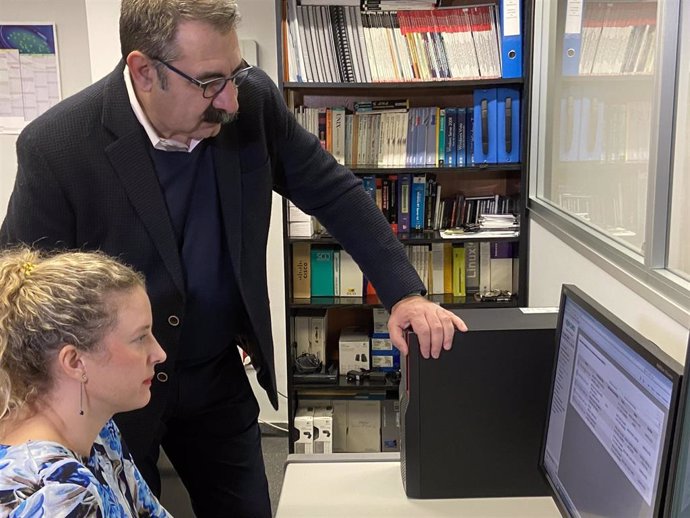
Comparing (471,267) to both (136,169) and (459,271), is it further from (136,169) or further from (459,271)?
(136,169)

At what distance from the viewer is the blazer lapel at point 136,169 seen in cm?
146

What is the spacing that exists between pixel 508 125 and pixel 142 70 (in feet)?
5.80

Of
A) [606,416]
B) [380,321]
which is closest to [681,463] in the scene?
[606,416]

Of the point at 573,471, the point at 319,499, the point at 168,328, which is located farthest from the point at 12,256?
the point at 573,471

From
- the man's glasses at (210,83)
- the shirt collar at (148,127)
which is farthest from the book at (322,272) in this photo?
the man's glasses at (210,83)

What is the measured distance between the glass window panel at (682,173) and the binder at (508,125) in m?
1.31

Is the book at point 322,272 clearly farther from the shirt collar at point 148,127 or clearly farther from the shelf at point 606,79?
the shirt collar at point 148,127

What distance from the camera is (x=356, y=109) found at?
2990mm

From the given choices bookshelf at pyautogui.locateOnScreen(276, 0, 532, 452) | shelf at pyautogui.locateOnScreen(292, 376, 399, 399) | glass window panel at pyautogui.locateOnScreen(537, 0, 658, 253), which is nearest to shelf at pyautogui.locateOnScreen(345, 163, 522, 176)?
bookshelf at pyautogui.locateOnScreen(276, 0, 532, 452)

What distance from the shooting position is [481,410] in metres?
1.35

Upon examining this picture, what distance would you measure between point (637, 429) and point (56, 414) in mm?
832

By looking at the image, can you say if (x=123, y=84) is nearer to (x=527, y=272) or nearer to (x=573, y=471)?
(x=573, y=471)

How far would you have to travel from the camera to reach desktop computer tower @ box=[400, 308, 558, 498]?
1.33 m

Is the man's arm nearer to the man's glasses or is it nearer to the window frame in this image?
the man's glasses
